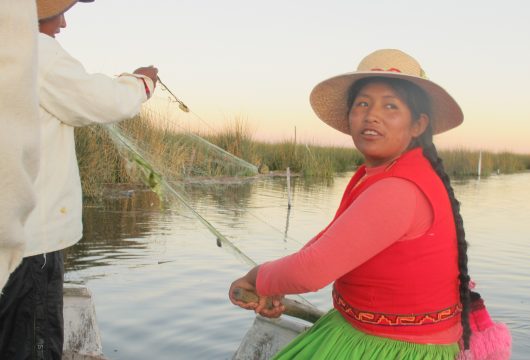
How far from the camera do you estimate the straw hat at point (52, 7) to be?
8.21ft

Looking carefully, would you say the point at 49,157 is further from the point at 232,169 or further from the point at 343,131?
the point at 232,169

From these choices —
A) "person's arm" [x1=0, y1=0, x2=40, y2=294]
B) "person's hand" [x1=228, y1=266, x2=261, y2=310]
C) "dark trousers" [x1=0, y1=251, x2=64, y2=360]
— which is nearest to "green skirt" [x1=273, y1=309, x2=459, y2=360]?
"person's hand" [x1=228, y1=266, x2=261, y2=310]

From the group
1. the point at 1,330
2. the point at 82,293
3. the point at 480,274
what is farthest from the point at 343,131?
the point at 480,274

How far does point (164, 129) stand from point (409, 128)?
137 inches

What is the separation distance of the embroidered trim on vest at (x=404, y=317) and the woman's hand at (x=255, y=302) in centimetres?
27

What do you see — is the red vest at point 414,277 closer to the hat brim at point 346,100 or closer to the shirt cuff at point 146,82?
the hat brim at point 346,100

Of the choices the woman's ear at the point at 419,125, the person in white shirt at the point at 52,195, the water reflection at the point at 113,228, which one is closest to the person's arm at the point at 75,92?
the person in white shirt at the point at 52,195

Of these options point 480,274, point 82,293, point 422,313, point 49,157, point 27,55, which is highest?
point 27,55

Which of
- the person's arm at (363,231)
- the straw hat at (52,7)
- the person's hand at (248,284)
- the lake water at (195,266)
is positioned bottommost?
the lake water at (195,266)

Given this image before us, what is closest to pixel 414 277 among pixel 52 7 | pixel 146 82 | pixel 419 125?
pixel 419 125

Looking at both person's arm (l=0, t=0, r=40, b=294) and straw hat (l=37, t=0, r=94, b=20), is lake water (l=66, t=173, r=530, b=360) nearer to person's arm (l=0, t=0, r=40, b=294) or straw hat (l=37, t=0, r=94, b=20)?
straw hat (l=37, t=0, r=94, b=20)

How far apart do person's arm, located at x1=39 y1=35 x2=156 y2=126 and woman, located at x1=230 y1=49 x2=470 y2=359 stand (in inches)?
34.6

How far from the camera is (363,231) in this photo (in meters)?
1.83

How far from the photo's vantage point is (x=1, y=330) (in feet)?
7.93
